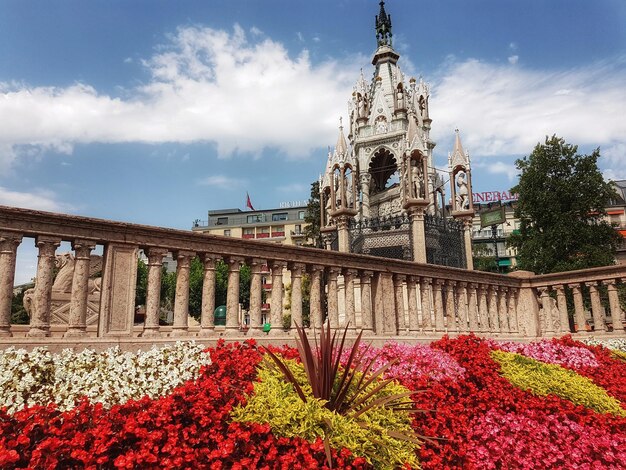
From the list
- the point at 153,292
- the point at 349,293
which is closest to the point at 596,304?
the point at 349,293

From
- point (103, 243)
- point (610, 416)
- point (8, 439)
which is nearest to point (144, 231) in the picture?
point (103, 243)

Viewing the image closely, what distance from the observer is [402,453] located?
5.19 metres

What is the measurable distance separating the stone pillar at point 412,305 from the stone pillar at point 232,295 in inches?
177

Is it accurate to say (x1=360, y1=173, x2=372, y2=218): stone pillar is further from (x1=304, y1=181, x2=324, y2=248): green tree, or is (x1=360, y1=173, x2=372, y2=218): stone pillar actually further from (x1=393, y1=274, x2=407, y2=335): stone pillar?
(x1=393, y1=274, x2=407, y2=335): stone pillar

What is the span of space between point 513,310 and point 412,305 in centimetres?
508

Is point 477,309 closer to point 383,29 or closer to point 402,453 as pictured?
point 402,453

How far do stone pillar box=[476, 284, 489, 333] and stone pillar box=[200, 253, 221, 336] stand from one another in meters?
8.07

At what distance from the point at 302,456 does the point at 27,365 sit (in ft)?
11.9

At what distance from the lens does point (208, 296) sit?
7.91 meters

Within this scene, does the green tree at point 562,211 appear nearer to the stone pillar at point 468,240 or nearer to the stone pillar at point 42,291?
the stone pillar at point 468,240

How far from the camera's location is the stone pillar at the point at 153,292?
7364mm

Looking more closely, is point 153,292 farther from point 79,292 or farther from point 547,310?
point 547,310

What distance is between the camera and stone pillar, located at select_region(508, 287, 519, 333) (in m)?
14.0

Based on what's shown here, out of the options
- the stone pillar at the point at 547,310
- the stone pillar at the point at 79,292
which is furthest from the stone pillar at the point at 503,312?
the stone pillar at the point at 79,292
